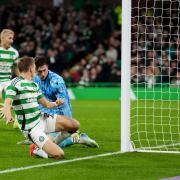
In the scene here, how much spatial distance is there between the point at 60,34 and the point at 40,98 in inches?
791

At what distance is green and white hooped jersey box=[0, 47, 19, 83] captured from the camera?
612 inches

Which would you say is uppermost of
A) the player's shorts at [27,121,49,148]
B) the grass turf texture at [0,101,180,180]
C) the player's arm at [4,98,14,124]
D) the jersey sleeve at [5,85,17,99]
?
the jersey sleeve at [5,85,17,99]

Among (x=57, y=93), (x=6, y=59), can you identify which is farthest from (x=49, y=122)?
(x=6, y=59)

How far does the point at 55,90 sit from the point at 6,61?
3.97 m

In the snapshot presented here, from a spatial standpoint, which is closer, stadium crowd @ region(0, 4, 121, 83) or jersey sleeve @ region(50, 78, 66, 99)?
jersey sleeve @ region(50, 78, 66, 99)

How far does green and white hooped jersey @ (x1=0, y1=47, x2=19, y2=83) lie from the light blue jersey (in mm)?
3447

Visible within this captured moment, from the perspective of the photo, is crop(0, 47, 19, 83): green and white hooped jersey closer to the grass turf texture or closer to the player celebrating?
the grass turf texture

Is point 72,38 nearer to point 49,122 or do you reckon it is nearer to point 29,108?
point 49,122

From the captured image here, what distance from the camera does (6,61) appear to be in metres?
15.7

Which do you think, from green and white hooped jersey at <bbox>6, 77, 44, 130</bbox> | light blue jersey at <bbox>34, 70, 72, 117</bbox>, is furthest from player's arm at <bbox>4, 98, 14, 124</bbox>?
light blue jersey at <bbox>34, 70, 72, 117</bbox>

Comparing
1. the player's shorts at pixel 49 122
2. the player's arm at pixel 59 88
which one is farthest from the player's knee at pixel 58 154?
the player's arm at pixel 59 88

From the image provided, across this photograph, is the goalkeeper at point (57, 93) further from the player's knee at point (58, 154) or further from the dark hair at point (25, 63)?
the player's knee at point (58, 154)

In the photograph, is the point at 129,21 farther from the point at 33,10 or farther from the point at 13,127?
the point at 33,10

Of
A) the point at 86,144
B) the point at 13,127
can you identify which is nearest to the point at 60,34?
the point at 13,127
